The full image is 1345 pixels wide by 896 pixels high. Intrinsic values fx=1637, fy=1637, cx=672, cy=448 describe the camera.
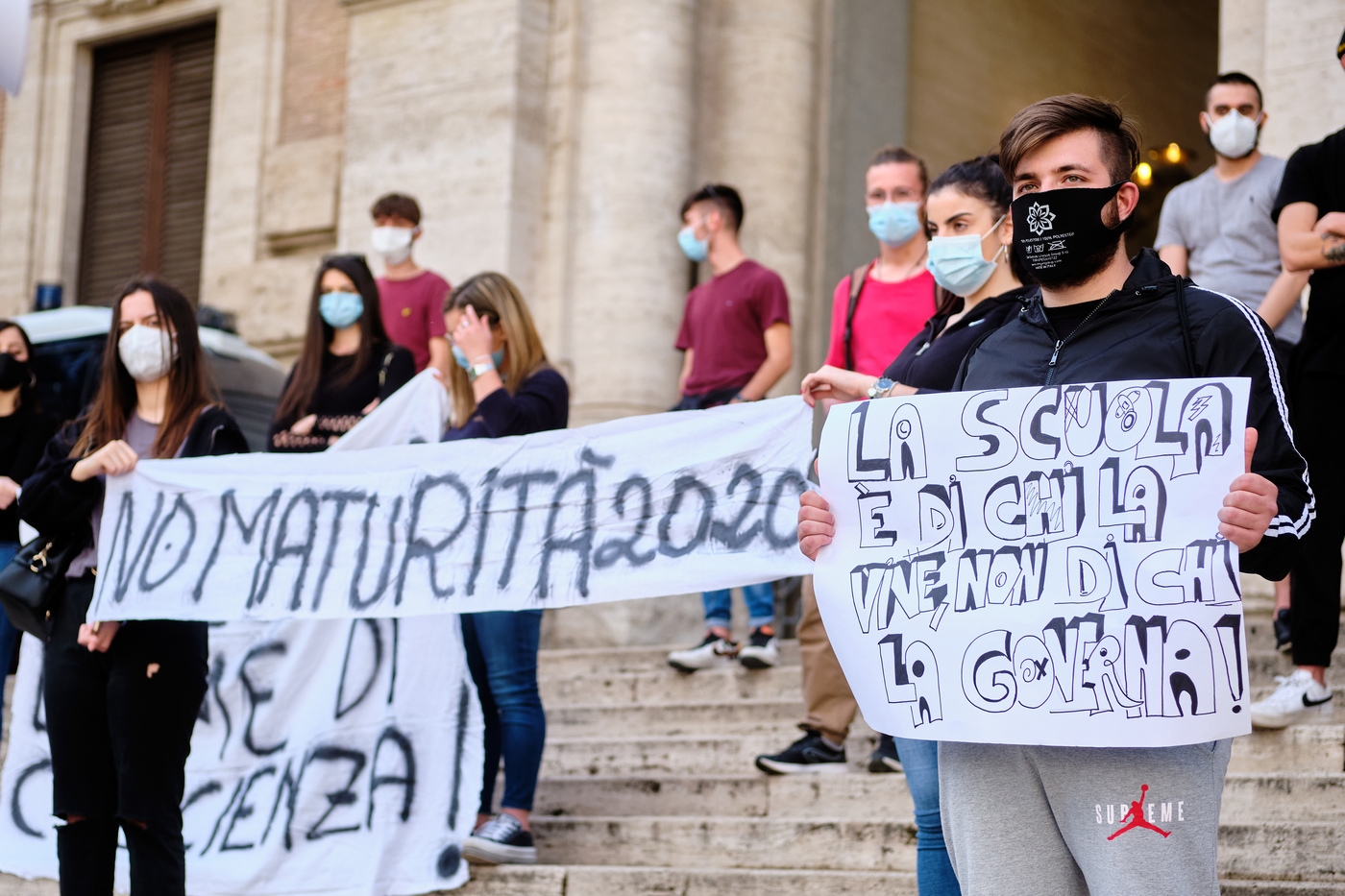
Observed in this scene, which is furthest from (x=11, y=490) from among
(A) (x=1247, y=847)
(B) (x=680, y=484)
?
(A) (x=1247, y=847)

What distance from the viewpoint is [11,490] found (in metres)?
5.52

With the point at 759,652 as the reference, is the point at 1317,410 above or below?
above

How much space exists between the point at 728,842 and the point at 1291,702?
6.11 ft

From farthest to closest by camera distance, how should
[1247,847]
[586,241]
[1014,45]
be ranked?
[1014,45], [586,241], [1247,847]

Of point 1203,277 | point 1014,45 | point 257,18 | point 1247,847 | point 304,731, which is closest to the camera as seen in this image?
point 1247,847

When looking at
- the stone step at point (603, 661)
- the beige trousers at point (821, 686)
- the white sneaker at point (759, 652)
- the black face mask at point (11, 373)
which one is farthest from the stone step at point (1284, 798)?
the black face mask at point (11, 373)

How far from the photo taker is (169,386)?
5.05m

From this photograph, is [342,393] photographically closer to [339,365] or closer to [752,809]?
[339,365]

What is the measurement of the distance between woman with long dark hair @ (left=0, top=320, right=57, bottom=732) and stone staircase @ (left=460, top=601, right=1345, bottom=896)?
245 cm

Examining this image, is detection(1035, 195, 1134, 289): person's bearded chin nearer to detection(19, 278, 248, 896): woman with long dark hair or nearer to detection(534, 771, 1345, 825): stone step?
detection(534, 771, 1345, 825): stone step

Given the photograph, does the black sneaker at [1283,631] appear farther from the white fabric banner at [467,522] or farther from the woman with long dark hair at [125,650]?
the woman with long dark hair at [125,650]

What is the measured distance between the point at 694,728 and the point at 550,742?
1.98ft

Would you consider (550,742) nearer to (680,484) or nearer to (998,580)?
(680,484)

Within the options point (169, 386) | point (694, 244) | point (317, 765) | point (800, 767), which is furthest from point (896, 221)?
point (317, 765)
